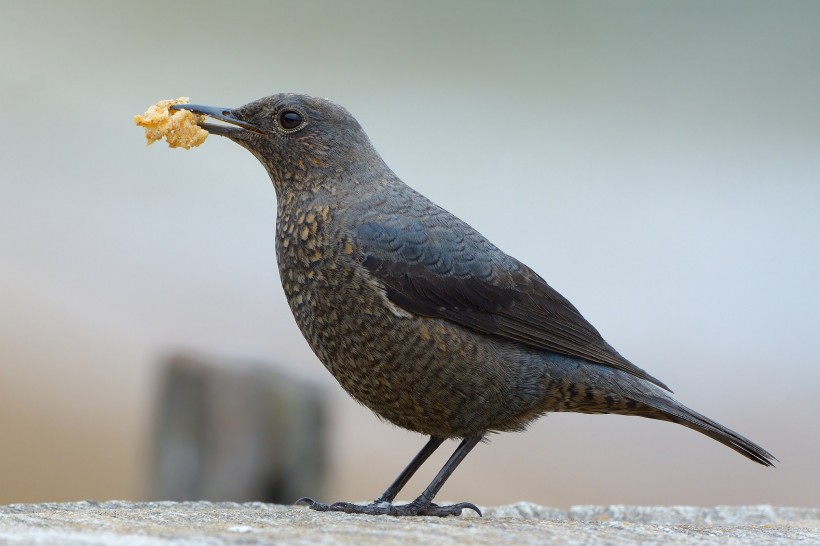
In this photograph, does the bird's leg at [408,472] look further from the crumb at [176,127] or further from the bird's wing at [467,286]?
the crumb at [176,127]

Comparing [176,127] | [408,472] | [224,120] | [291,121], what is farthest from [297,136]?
[408,472]

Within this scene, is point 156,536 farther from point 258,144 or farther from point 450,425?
point 258,144

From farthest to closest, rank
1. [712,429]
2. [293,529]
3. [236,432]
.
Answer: [236,432] < [712,429] < [293,529]

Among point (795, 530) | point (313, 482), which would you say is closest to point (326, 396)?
point (313, 482)

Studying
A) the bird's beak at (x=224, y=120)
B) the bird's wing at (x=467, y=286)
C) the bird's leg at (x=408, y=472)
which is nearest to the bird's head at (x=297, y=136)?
the bird's beak at (x=224, y=120)

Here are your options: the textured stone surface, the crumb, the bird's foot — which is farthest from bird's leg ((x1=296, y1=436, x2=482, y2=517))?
the crumb

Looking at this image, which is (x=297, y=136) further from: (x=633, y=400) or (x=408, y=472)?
(x=633, y=400)
